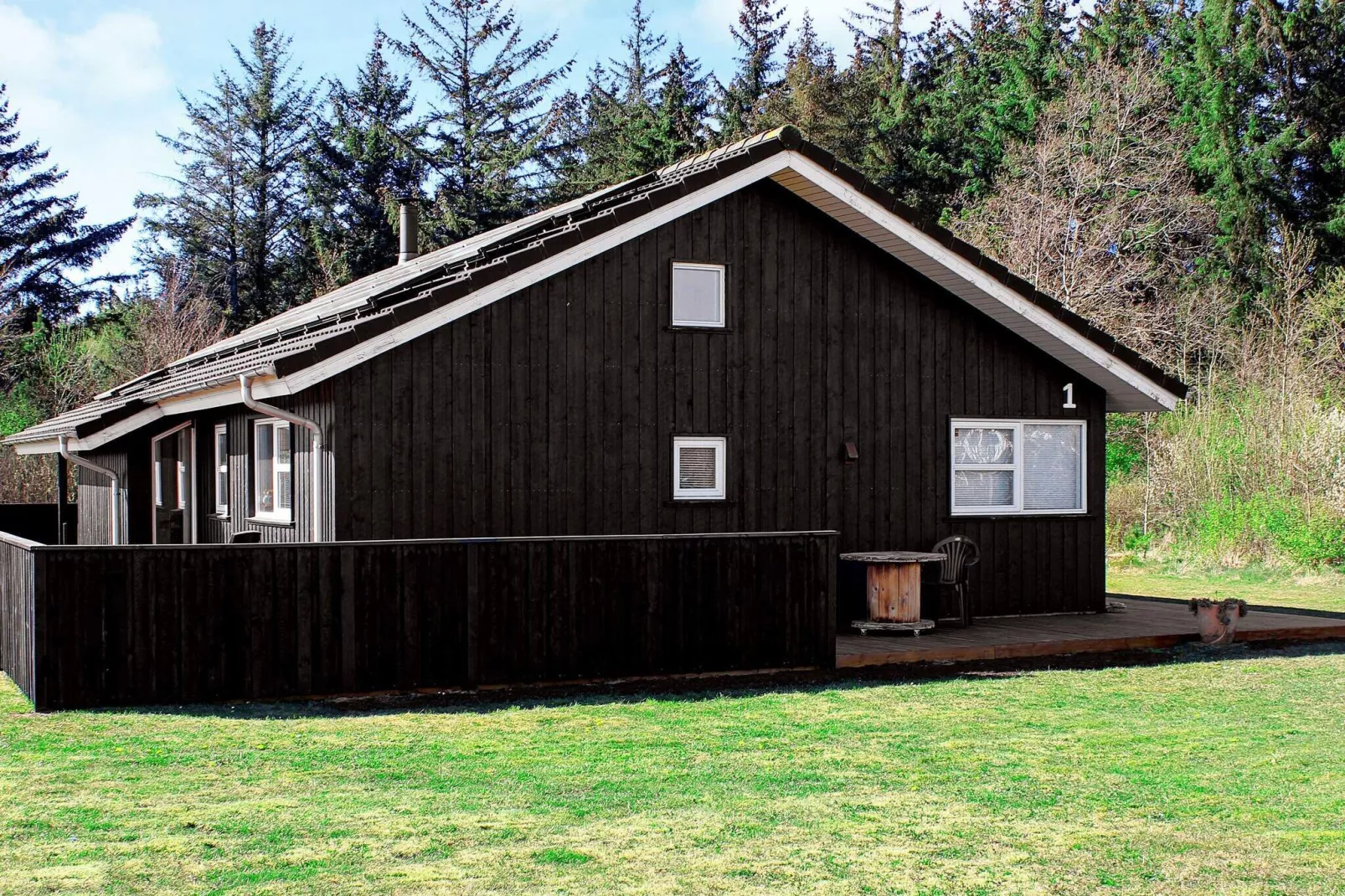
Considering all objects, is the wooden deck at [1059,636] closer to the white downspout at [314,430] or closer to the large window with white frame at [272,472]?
the white downspout at [314,430]

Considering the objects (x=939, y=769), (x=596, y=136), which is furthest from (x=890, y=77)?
(x=939, y=769)

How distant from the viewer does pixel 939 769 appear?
752cm

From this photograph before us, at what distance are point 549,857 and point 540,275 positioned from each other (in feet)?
26.5

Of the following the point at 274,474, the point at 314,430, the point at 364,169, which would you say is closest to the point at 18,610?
the point at 314,430

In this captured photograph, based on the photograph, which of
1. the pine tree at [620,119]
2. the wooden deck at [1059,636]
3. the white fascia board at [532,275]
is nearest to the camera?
the white fascia board at [532,275]

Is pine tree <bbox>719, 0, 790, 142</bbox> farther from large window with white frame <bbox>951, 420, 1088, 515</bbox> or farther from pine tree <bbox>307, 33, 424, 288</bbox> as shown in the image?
large window with white frame <bbox>951, 420, 1088, 515</bbox>

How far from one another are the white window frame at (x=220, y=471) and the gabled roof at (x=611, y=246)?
797 millimetres

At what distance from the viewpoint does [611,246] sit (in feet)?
44.1

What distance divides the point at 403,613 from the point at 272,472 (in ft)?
16.0

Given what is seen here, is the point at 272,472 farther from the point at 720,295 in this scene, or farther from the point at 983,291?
the point at 983,291

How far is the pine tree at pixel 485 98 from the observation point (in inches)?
1759

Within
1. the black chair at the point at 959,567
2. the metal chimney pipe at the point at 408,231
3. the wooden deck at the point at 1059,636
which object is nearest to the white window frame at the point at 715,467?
the wooden deck at the point at 1059,636

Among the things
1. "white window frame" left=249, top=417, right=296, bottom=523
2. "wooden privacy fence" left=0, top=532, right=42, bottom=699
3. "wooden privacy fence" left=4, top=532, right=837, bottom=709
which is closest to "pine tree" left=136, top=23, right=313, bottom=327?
"white window frame" left=249, top=417, right=296, bottom=523

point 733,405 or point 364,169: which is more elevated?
point 364,169
